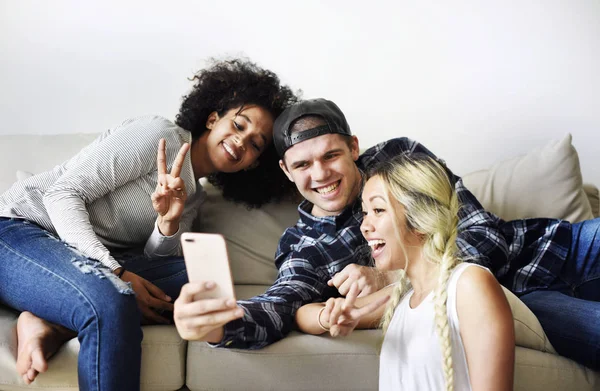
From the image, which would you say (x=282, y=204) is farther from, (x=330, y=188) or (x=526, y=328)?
(x=526, y=328)

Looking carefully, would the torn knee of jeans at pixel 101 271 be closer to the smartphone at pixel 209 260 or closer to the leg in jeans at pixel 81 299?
the leg in jeans at pixel 81 299

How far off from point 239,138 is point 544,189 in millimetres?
1036

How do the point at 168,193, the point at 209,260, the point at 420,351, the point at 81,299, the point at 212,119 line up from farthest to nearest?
the point at 212,119 → the point at 168,193 → the point at 81,299 → the point at 420,351 → the point at 209,260

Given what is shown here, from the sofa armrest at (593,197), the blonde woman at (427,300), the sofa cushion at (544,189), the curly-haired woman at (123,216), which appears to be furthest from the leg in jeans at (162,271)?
the sofa armrest at (593,197)

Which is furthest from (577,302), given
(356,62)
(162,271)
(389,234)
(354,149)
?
(356,62)

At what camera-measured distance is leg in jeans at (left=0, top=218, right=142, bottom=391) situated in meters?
1.45

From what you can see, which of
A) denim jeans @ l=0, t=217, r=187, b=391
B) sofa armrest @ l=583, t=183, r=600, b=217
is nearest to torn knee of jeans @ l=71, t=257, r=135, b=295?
denim jeans @ l=0, t=217, r=187, b=391

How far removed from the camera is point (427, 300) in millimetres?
1360

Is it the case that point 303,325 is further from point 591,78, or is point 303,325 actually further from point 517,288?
point 591,78

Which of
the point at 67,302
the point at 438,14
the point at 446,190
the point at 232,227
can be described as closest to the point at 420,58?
the point at 438,14

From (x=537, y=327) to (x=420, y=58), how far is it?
1.28 m

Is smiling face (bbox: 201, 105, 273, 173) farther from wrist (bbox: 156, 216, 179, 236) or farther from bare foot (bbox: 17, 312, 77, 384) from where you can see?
bare foot (bbox: 17, 312, 77, 384)

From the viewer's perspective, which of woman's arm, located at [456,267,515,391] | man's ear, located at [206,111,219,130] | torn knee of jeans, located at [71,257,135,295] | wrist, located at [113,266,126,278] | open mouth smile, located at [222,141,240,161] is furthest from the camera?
man's ear, located at [206,111,219,130]

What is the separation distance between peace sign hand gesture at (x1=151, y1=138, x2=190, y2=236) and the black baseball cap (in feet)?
0.96
